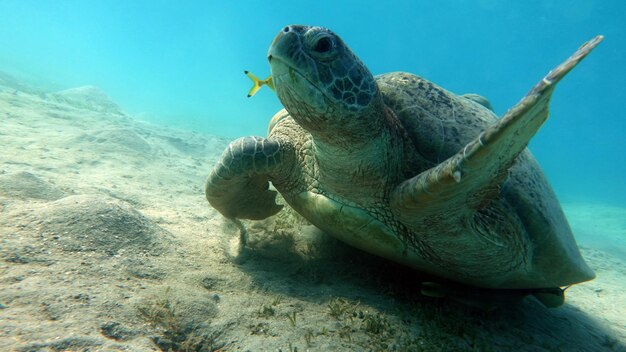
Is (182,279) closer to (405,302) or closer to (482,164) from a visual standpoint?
(405,302)

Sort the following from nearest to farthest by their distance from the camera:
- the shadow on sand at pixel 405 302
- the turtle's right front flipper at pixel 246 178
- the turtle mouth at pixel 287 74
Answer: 1. the turtle mouth at pixel 287 74
2. the shadow on sand at pixel 405 302
3. the turtle's right front flipper at pixel 246 178

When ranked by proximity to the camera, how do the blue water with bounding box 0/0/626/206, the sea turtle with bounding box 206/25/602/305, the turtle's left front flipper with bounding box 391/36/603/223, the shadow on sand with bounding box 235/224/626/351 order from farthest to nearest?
the blue water with bounding box 0/0/626/206 → the shadow on sand with bounding box 235/224/626/351 → the sea turtle with bounding box 206/25/602/305 → the turtle's left front flipper with bounding box 391/36/603/223

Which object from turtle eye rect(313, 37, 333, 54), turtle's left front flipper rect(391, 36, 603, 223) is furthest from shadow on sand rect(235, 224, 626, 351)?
turtle eye rect(313, 37, 333, 54)

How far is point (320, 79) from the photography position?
83.2 inches

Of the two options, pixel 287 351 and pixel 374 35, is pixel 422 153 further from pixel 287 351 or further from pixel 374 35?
pixel 374 35

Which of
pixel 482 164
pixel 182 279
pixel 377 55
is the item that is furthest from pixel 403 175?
pixel 377 55

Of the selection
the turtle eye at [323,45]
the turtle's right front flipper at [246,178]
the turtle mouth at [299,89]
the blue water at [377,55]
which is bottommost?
the turtle's right front flipper at [246,178]

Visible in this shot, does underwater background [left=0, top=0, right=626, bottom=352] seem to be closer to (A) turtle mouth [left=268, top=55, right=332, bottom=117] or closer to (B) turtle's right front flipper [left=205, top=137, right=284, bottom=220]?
(B) turtle's right front flipper [left=205, top=137, right=284, bottom=220]

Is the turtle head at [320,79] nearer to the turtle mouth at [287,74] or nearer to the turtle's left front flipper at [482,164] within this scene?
the turtle mouth at [287,74]

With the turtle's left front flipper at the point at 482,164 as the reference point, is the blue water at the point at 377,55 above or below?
above

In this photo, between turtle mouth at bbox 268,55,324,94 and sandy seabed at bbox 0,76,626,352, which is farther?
turtle mouth at bbox 268,55,324,94

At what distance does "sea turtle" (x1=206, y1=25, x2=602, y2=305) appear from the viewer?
1.96m

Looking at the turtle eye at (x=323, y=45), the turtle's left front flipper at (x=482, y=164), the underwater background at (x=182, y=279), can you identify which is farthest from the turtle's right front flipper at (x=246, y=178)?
the turtle's left front flipper at (x=482, y=164)

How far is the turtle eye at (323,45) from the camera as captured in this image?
214 cm
